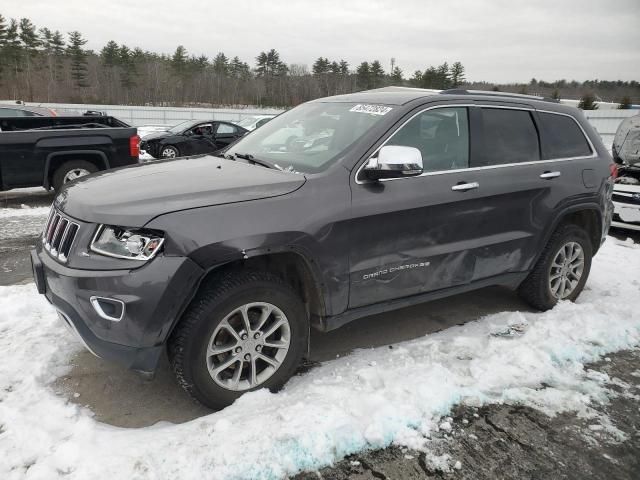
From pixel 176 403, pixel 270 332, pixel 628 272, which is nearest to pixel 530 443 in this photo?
pixel 270 332

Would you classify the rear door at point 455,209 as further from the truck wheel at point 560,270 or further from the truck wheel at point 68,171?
the truck wheel at point 68,171

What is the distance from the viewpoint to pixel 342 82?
72125mm

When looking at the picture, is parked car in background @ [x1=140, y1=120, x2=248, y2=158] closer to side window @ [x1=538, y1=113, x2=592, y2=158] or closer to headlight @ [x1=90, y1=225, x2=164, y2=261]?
side window @ [x1=538, y1=113, x2=592, y2=158]

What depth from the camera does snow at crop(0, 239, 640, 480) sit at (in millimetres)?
2430

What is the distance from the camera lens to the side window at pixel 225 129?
1565cm

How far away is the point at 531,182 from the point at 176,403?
3.12 meters

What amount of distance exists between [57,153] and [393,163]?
7.01 meters

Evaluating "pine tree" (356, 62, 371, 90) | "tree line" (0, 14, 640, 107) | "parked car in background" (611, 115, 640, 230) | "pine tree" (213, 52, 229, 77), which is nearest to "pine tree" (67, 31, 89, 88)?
"tree line" (0, 14, 640, 107)

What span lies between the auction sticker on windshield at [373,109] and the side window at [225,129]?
1261 cm

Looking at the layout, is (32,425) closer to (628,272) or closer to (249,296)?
(249,296)

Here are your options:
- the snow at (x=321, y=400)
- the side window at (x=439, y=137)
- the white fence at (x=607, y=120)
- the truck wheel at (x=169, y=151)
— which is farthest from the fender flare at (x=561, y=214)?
the white fence at (x=607, y=120)

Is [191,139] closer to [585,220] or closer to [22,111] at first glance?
[22,111]

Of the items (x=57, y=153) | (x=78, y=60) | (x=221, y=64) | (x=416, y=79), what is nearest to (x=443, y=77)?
(x=416, y=79)

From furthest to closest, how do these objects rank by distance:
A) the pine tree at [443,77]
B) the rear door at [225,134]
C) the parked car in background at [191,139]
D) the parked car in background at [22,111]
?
the pine tree at [443,77]
the rear door at [225,134]
the parked car in background at [191,139]
the parked car in background at [22,111]
